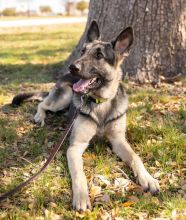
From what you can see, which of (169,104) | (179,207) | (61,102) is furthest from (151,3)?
(179,207)

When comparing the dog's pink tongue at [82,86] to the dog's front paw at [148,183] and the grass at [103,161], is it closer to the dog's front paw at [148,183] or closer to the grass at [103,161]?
the grass at [103,161]

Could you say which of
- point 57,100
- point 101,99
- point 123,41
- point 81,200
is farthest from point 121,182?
point 57,100

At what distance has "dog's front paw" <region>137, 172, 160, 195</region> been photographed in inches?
148

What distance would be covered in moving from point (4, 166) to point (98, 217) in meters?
1.43

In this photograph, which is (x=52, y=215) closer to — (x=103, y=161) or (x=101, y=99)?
(x=103, y=161)

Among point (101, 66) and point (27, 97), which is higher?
point (101, 66)

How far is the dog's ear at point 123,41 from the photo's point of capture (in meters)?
4.31

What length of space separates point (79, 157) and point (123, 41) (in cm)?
150

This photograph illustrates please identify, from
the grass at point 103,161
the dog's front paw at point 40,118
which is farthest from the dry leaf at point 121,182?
the dog's front paw at point 40,118

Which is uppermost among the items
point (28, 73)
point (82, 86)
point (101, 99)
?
point (82, 86)

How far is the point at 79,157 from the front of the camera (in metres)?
4.11

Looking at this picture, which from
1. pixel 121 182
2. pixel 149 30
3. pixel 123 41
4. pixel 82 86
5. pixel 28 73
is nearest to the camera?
pixel 121 182

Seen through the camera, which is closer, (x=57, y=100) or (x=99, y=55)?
(x=99, y=55)

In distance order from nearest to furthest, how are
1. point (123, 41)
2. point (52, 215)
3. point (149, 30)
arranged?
point (52, 215) → point (123, 41) → point (149, 30)
